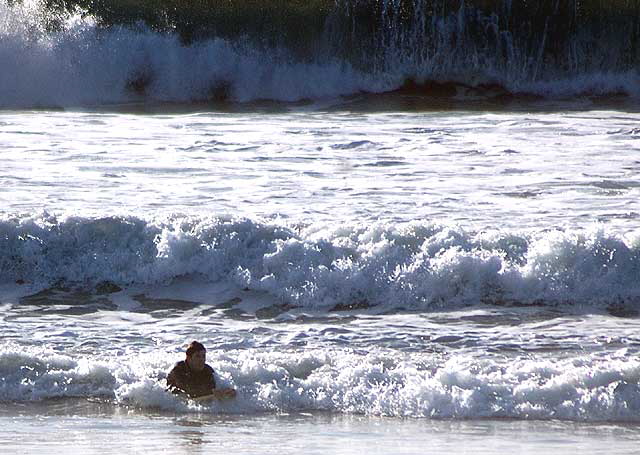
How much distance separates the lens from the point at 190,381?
5957 mm

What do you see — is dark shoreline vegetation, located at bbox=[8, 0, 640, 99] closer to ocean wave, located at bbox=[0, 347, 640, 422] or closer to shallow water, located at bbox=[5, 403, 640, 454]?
ocean wave, located at bbox=[0, 347, 640, 422]

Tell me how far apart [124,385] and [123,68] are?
42.1 ft

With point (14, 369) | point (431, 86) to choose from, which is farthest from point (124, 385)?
point (431, 86)

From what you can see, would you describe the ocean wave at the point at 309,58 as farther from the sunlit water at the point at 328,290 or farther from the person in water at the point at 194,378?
the person in water at the point at 194,378

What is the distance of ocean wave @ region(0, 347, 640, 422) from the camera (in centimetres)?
578

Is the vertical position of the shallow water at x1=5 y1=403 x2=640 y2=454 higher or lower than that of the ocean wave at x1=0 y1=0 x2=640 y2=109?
lower

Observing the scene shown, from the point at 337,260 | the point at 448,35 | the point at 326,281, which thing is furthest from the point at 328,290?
the point at 448,35

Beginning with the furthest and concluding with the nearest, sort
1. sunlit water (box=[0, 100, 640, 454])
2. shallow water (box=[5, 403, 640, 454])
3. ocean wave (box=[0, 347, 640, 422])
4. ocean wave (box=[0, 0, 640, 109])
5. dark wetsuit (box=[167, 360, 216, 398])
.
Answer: ocean wave (box=[0, 0, 640, 109]) → dark wetsuit (box=[167, 360, 216, 398]) → ocean wave (box=[0, 347, 640, 422]) → sunlit water (box=[0, 100, 640, 454]) → shallow water (box=[5, 403, 640, 454])

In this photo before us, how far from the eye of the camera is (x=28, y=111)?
16234mm

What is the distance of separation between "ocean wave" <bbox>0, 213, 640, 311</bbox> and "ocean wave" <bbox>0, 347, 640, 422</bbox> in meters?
1.39

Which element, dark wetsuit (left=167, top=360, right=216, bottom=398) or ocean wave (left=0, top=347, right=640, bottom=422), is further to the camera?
dark wetsuit (left=167, top=360, right=216, bottom=398)

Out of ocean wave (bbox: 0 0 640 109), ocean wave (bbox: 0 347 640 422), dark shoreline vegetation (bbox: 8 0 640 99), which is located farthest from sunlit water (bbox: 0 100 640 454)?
dark shoreline vegetation (bbox: 8 0 640 99)

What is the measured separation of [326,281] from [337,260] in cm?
27

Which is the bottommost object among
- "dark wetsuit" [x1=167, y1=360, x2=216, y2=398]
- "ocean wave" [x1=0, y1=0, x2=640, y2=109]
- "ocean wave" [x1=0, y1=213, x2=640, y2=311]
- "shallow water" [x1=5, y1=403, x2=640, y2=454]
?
"shallow water" [x1=5, y1=403, x2=640, y2=454]
